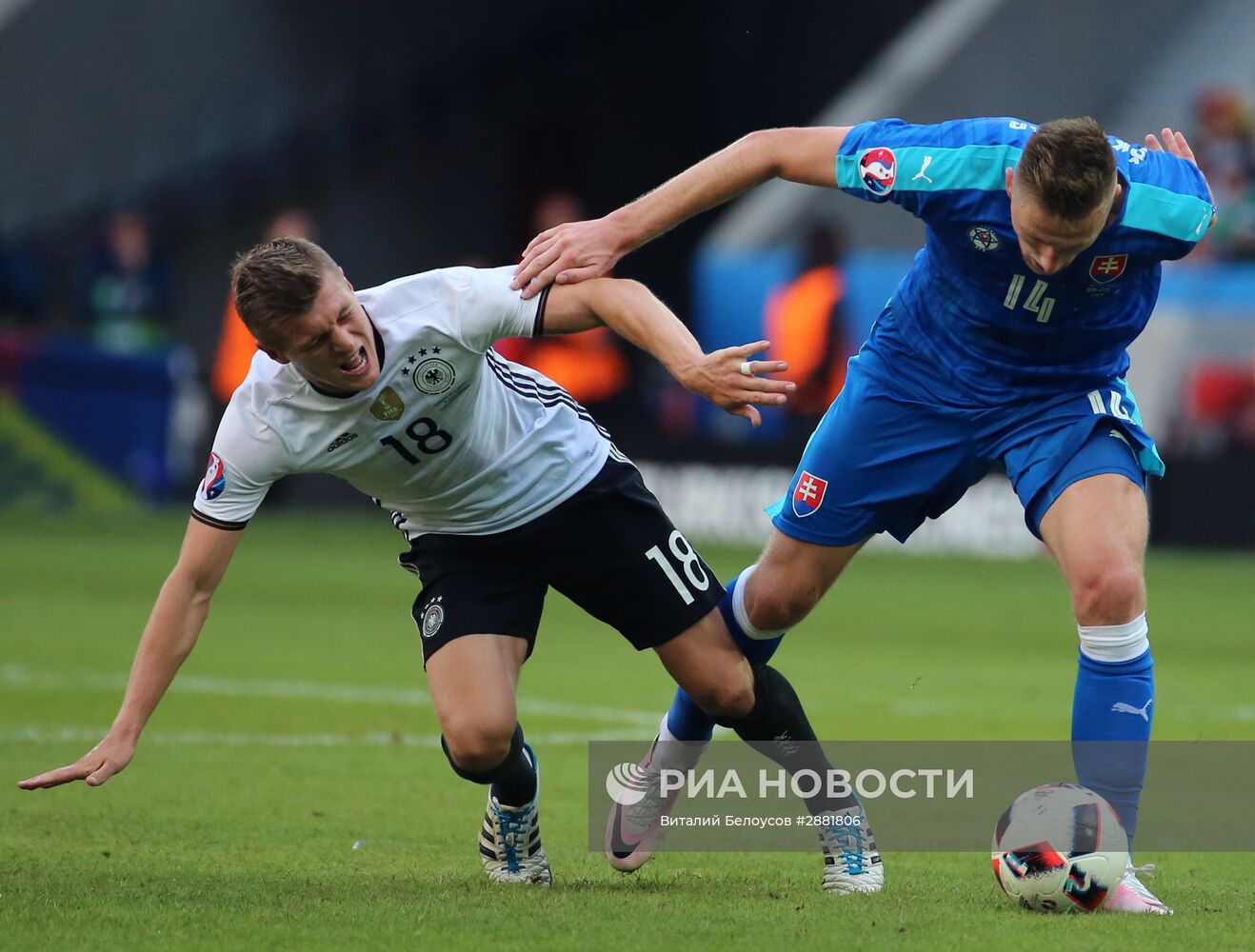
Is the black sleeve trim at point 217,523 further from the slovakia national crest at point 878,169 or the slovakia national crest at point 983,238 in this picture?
the slovakia national crest at point 983,238

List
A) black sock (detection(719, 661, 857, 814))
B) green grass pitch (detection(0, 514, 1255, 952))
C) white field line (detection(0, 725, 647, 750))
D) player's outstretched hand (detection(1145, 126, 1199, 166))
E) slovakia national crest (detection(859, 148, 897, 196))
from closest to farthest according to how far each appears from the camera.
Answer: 1. green grass pitch (detection(0, 514, 1255, 952))
2. slovakia national crest (detection(859, 148, 897, 196))
3. player's outstretched hand (detection(1145, 126, 1199, 166))
4. black sock (detection(719, 661, 857, 814))
5. white field line (detection(0, 725, 647, 750))

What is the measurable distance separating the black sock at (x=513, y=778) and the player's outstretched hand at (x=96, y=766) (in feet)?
2.93

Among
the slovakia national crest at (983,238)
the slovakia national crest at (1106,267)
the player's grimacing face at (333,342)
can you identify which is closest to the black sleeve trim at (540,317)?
the player's grimacing face at (333,342)

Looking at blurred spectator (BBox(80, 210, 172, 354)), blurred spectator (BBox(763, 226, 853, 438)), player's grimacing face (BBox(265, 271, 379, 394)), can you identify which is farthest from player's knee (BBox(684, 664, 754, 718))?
blurred spectator (BBox(80, 210, 172, 354))

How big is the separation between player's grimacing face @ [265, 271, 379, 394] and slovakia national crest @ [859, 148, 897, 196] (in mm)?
1402

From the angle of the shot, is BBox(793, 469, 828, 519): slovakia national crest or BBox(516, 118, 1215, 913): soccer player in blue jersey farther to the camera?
BBox(793, 469, 828, 519): slovakia national crest

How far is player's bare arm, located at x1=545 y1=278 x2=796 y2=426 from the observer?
4.74 metres

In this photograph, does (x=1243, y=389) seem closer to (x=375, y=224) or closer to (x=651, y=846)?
(x=375, y=224)

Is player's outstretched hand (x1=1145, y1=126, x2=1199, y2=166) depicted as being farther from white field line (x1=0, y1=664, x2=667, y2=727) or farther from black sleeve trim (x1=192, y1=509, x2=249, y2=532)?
white field line (x1=0, y1=664, x2=667, y2=727)

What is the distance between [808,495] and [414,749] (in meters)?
2.82

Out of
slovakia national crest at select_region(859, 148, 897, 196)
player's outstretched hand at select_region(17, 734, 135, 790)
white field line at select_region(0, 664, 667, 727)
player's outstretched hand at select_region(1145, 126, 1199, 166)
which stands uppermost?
player's outstretched hand at select_region(1145, 126, 1199, 166)

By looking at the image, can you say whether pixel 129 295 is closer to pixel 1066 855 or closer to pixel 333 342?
pixel 333 342

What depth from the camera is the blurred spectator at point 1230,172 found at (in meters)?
19.5

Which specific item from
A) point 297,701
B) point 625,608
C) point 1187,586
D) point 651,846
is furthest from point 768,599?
point 1187,586
